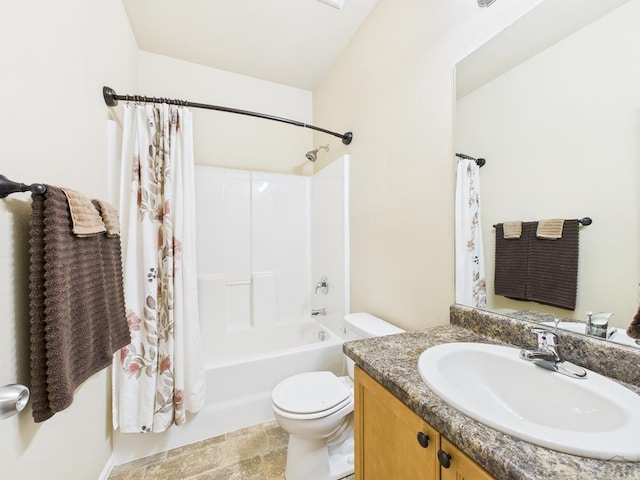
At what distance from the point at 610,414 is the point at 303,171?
99.9 inches

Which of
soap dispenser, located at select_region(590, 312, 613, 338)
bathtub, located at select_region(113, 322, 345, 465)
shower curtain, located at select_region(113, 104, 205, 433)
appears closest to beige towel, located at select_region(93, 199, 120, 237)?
shower curtain, located at select_region(113, 104, 205, 433)

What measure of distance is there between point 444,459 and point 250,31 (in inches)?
98.0

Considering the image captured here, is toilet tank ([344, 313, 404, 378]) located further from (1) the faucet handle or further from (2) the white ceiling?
(2) the white ceiling

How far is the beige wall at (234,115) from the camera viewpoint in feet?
7.06

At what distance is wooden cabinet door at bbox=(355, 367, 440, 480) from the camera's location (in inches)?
23.9

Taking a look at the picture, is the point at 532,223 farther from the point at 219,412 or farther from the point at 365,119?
the point at 219,412

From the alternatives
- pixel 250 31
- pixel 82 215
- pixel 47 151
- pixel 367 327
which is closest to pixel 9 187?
pixel 82 215

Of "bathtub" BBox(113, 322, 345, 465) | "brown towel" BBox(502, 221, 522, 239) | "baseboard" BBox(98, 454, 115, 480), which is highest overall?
"brown towel" BBox(502, 221, 522, 239)

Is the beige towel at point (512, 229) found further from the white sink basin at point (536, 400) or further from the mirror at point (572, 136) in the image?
the white sink basin at point (536, 400)

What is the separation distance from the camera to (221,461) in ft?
4.79

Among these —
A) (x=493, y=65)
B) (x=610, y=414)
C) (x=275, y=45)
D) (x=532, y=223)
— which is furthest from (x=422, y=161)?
(x=275, y=45)

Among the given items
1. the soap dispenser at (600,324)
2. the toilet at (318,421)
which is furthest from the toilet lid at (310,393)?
the soap dispenser at (600,324)

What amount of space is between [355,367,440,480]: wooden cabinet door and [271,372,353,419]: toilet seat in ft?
1.22

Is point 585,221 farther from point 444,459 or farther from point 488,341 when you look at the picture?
point 444,459
